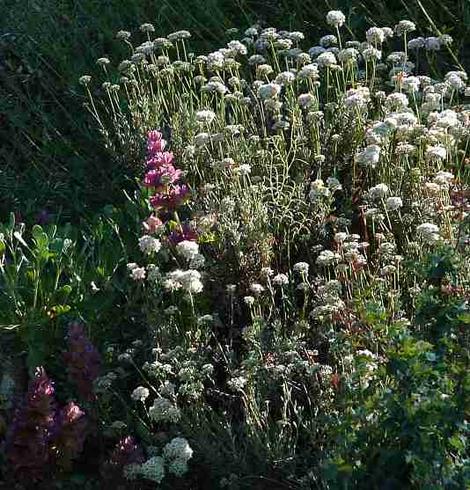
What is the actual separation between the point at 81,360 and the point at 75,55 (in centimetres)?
272

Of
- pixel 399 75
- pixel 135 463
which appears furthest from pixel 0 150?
pixel 135 463

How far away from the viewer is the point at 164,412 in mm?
3084

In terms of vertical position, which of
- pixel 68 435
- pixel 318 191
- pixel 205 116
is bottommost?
pixel 68 435

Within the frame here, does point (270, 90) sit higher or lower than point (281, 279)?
higher

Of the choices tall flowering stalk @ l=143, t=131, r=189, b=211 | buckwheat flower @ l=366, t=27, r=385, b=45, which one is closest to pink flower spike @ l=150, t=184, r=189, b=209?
tall flowering stalk @ l=143, t=131, r=189, b=211

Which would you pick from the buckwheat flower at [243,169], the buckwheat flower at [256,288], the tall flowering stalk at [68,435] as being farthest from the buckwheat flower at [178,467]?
the buckwheat flower at [243,169]

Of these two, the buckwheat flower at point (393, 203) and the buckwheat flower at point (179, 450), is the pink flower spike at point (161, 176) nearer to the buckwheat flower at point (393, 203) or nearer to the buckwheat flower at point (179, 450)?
the buckwheat flower at point (393, 203)

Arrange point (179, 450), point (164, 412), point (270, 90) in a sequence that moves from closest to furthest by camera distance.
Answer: point (179, 450) < point (164, 412) < point (270, 90)

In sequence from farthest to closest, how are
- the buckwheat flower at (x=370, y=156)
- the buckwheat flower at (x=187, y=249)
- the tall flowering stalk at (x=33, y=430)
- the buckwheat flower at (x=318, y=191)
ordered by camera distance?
the buckwheat flower at (x=318, y=191) → the buckwheat flower at (x=370, y=156) → the buckwheat flower at (x=187, y=249) → the tall flowering stalk at (x=33, y=430)

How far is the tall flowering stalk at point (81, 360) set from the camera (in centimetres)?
332

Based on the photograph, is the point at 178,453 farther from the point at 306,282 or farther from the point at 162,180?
the point at 162,180

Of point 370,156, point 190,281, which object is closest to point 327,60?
point 370,156

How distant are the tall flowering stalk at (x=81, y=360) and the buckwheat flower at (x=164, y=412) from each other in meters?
0.32

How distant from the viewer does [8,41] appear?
19.3 ft
